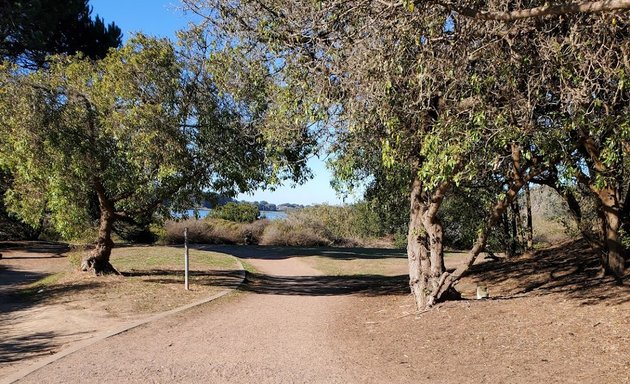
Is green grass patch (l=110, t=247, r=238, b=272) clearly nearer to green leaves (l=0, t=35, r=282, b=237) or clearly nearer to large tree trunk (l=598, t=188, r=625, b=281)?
green leaves (l=0, t=35, r=282, b=237)

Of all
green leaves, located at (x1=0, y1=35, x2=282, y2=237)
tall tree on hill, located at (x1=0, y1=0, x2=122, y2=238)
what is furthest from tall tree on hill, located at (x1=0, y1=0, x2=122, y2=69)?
green leaves, located at (x1=0, y1=35, x2=282, y2=237)

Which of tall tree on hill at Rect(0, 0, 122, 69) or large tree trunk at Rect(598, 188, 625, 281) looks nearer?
large tree trunk at Rect(598, 188, 625, 281)

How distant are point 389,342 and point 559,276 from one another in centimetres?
566

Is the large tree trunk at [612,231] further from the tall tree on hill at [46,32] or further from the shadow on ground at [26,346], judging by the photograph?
the tall tree on hill at [46,32]

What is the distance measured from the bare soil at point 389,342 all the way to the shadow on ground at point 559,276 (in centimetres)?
5

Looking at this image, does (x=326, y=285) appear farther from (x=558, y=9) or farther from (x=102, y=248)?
(x=558, y=9)

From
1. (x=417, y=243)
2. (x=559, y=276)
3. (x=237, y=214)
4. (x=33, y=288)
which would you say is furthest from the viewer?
(x=237, y=214)

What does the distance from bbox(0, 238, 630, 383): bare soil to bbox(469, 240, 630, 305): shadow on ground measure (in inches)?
2.0

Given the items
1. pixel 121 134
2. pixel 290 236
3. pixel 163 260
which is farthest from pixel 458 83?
pixel 290 236

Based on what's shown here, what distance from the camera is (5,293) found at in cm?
1323

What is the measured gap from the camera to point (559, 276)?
1145cm

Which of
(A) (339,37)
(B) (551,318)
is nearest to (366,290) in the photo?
(B) (551,318)

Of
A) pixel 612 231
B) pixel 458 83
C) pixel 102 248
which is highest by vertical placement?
pixel 458 83

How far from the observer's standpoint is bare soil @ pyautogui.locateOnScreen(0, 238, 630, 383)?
5793mm
